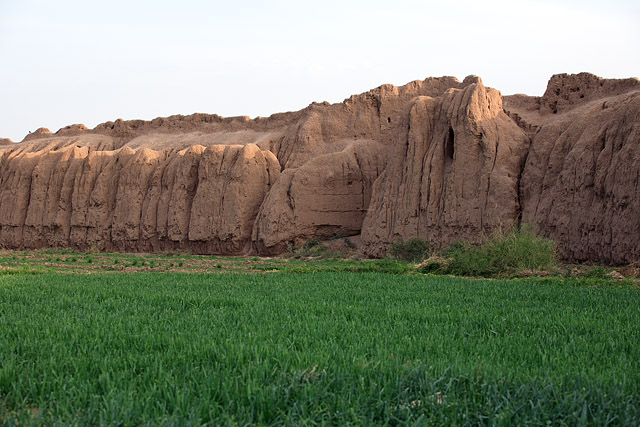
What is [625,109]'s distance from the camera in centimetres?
2294

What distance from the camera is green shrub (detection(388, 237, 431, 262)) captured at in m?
27.9

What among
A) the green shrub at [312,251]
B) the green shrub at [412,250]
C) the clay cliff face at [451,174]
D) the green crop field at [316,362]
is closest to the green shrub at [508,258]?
the clay cliff face at [451,174]

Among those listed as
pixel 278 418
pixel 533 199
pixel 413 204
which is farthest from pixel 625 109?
pixel 278 418

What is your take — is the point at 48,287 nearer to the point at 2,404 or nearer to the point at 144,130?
the point at 2,404

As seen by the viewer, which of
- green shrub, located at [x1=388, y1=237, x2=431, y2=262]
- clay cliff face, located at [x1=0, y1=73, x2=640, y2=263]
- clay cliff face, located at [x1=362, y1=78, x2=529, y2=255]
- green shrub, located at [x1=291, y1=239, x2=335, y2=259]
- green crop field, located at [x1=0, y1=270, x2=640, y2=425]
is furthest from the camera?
→ green shrub, located at [x1=291, y1=239, x2=335, y2=259]

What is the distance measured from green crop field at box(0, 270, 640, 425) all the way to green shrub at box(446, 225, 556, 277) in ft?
29.5

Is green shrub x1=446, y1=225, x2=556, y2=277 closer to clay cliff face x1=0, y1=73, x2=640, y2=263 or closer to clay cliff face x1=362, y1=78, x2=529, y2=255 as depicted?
clay cliff face x1=0, y1=73, x2=640, y2=263

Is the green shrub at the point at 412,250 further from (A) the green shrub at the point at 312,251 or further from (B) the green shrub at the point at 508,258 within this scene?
(B) the green shrub at the point at 508,258

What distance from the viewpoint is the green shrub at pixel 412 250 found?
27938 millimetres

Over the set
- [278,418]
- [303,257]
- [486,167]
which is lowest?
[303,257]

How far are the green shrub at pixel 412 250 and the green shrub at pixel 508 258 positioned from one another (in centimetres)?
742

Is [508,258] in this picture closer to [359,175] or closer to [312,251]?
[312,251]

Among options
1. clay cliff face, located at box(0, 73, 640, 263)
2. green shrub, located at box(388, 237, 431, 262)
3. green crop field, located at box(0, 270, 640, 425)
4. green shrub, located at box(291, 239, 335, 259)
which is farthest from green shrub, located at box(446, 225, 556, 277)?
green shrub, located at box(291, 239, 335, 259)

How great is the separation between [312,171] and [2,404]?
1315 inches
